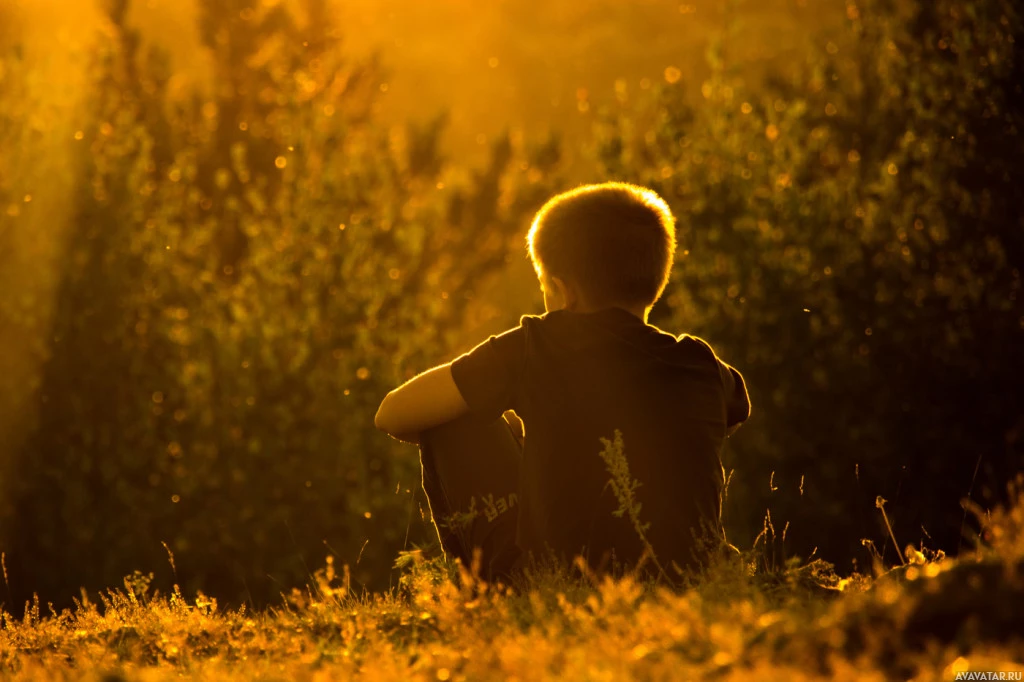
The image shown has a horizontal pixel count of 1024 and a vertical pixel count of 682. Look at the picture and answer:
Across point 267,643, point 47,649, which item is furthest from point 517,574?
point 47,649

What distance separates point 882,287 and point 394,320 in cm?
816

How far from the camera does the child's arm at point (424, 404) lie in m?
4.69

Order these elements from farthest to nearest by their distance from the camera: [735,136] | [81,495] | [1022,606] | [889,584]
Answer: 1. [735,136]
2. [81,495]
3. [889,584]
4. [1022,606]

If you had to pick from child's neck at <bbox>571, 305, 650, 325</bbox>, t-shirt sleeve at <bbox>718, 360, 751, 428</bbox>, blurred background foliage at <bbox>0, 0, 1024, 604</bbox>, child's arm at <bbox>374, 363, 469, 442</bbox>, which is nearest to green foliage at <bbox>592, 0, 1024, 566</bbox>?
blurred background foliage at <bbox>0, 0, 1024, 604</bbox>

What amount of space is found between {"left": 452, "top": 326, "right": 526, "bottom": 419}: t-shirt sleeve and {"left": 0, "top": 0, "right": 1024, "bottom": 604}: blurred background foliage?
12.9 m

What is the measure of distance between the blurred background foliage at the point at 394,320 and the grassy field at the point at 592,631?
12168mm

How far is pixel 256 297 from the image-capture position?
21172mm

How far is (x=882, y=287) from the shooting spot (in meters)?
18.8

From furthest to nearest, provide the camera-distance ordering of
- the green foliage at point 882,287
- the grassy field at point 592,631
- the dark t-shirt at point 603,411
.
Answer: the green foliage at point 882,287 < the dark t-shirt at point 603,411 < the grassy field at point 592,631

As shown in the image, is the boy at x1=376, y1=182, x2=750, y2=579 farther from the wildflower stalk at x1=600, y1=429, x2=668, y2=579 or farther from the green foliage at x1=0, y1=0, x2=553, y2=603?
the green foliage at x1=0, y1=0, x2=553, y2=603

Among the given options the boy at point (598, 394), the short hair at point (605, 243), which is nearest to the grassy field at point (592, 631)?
the boy at point (598, 394)

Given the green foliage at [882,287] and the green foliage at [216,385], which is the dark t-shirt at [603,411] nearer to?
the green foliage at [882,287]

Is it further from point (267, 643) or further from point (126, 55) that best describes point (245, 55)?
point (267, 643)

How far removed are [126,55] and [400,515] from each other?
82.6ft
